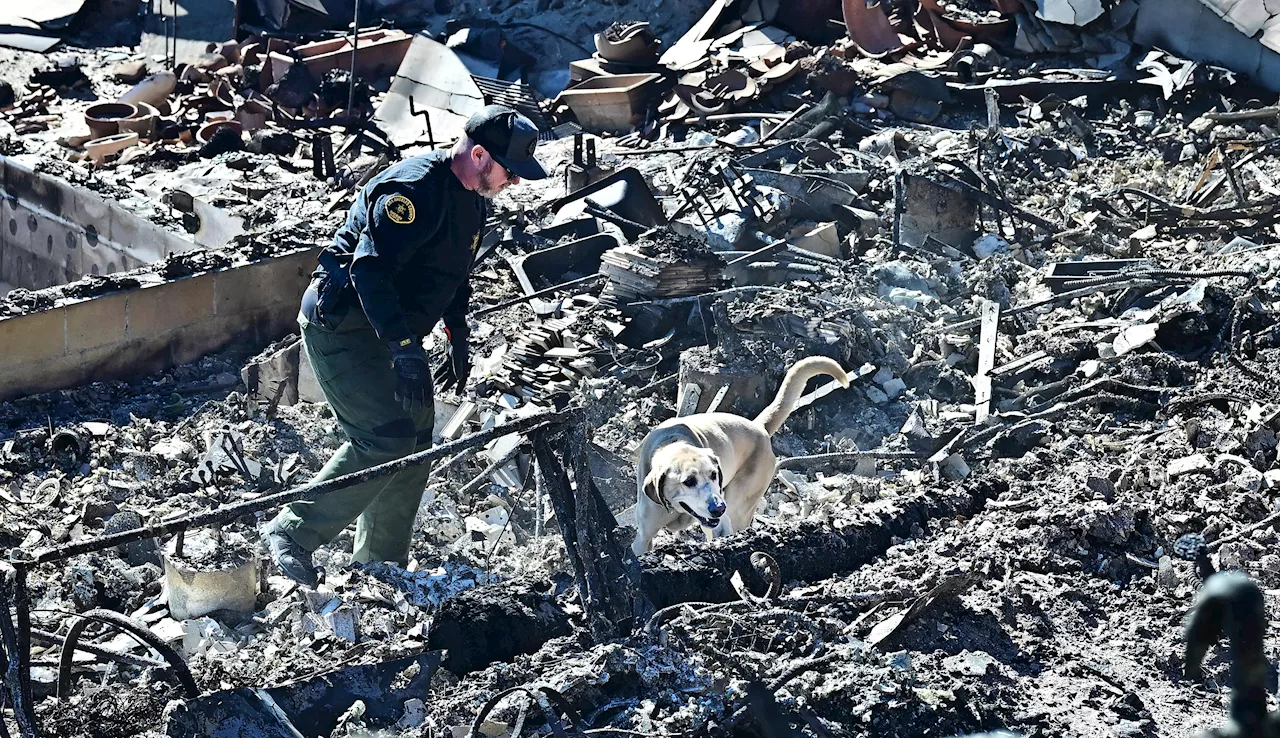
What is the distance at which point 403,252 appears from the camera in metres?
4.94

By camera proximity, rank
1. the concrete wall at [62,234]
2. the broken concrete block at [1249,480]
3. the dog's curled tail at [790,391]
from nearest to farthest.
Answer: the broken concrete block at [1249,480] < the dog's curled tail at [790,391] < the concrete wall at [62,234]

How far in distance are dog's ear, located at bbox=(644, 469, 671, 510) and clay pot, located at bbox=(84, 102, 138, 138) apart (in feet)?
37.3

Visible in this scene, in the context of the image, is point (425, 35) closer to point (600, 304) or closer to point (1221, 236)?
point (600, 304)

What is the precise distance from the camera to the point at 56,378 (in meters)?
7.31

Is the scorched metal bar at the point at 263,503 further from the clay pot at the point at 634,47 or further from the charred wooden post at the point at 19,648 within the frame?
the clay pot at the point at 634,47

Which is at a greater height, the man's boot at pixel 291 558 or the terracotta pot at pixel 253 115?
the terracotta pot at pixel 253 115

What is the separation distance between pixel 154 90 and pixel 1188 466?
13.7 m

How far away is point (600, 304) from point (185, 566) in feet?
13.3

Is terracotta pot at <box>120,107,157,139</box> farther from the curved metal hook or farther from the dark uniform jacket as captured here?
the curved metal hook

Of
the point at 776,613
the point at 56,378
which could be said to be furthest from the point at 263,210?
the point at 776,613

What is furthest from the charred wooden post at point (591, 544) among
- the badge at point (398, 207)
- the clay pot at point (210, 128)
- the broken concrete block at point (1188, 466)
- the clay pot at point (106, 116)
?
the clay pot at point (106, 116)

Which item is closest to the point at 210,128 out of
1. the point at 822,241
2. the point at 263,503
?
the point at 822,241

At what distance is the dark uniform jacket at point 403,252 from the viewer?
4.88 meters

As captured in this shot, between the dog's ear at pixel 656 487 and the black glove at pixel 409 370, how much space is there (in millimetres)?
950
